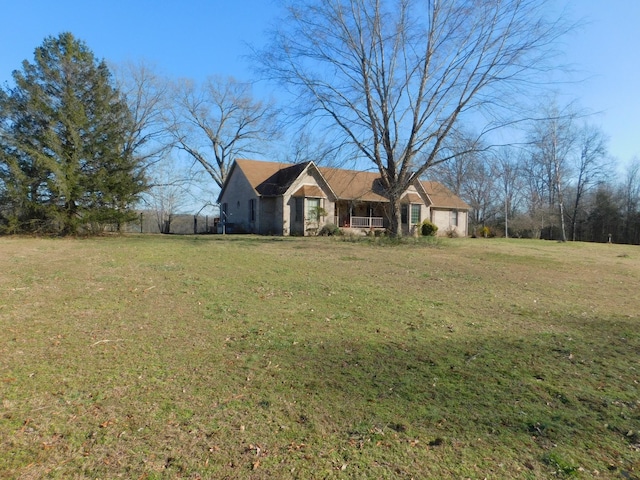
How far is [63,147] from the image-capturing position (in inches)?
762

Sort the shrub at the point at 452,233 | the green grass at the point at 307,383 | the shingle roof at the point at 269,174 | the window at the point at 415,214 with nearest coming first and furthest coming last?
the green grass at the point at 307,383 → the shingle roof at the point at 269,174 → the window at the point at 415,214 → the shrub at the point at 452,233

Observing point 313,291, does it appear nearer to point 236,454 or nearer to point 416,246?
point 236,454

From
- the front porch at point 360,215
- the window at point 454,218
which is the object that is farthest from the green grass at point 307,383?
the window at point 454,218

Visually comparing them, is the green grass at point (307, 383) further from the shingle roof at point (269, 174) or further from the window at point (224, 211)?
the window at point (224, 211)

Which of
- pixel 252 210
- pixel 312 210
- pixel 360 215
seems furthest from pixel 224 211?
pixel 360 215

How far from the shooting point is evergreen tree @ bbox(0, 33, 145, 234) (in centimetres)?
1845

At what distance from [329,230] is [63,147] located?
16.4 m

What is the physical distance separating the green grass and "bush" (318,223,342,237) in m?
19.7

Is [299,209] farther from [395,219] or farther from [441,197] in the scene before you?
[441,197]

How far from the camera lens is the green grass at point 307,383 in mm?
2750

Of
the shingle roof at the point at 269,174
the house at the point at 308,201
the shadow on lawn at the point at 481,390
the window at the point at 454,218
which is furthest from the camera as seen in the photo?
the window at the point at 454,218

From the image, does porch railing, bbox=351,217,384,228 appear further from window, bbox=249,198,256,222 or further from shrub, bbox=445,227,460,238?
shrub, bbox=445,227,460,238

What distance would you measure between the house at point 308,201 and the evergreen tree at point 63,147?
10419 mm

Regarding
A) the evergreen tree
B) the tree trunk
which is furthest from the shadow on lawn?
the evergreen tree
